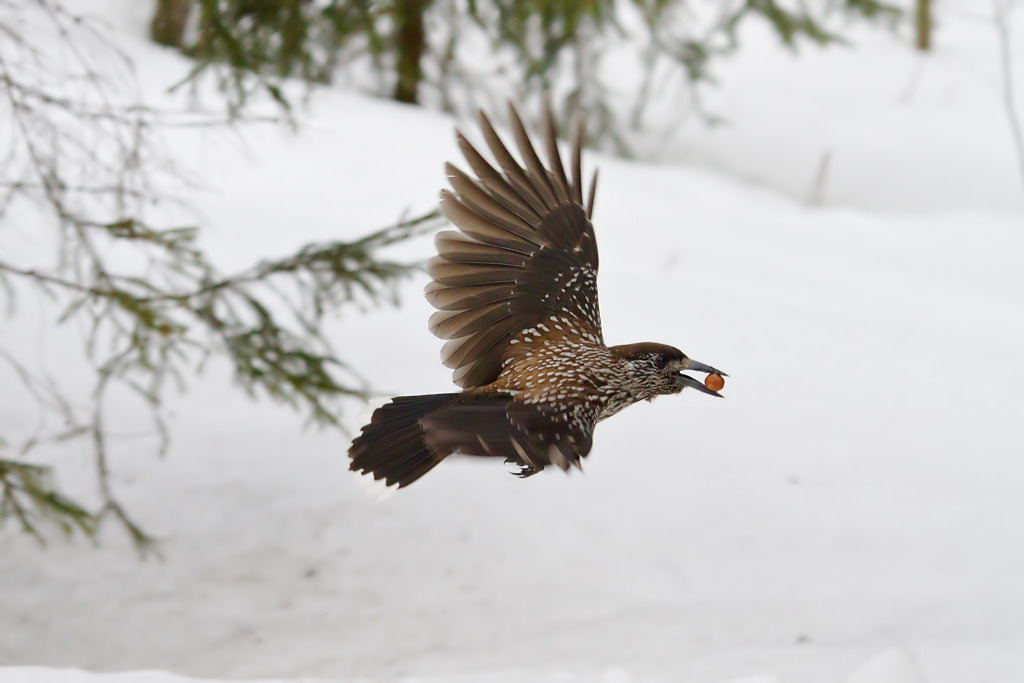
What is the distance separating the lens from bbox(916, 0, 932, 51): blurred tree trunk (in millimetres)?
13212

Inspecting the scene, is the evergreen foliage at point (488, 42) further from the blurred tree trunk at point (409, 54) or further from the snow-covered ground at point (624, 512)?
the snow-covered ground at point (624, 512)

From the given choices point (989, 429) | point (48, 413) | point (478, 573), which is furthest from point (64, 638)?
point (989, 429)

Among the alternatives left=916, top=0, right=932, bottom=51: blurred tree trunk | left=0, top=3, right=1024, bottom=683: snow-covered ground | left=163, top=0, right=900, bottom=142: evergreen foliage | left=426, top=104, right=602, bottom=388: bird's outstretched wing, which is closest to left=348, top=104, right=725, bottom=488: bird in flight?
left=426, top=104, right=602, bottom=388: bird's outstretched wing

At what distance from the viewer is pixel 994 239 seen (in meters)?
7.81

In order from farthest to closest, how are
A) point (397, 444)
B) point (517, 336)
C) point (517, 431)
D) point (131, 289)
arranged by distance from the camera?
point (131, 289) < point (517, 336) < point (397, 444) < point (517, 431)

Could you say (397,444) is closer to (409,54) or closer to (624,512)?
(624,512)

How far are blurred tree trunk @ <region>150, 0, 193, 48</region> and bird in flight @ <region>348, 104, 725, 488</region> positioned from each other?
255 inches

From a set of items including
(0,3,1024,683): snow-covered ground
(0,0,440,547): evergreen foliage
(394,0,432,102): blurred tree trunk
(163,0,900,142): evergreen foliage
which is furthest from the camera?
(394,0,432,102): blurred tree trunk

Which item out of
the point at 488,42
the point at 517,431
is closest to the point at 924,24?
the point at 488,42

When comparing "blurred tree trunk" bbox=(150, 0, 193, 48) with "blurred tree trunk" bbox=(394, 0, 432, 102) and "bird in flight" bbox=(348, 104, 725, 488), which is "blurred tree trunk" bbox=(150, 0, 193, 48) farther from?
"bird in flight" bbox=(348, 104, 725, 488)

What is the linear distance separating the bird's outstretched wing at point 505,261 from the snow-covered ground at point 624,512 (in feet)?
4.69

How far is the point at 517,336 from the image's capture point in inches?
81.2

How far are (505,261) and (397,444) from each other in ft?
1.49

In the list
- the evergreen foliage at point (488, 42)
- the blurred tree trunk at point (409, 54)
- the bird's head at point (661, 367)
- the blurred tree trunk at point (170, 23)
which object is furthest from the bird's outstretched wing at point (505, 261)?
the blurred tree trunk at point (170, 23)
